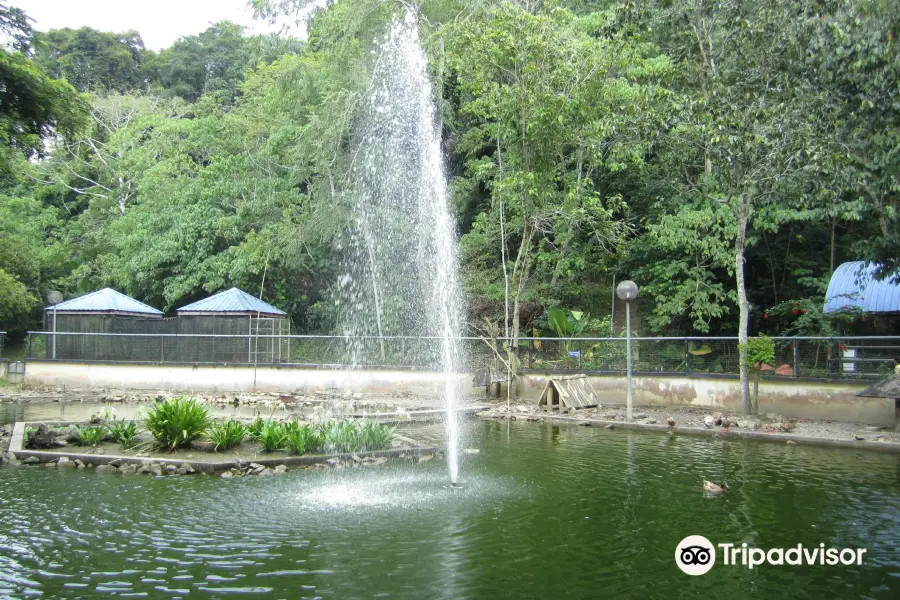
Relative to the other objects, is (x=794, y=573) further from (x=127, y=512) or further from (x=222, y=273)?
(x=222, y=273)

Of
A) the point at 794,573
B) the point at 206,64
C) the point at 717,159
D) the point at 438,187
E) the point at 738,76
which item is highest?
the point at 206,64

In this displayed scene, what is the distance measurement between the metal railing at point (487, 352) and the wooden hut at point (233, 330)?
0.04m

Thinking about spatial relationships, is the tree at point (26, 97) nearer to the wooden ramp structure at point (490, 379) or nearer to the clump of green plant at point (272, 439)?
the clump of green plant at point (272, 439)

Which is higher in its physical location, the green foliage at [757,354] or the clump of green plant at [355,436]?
the green foliage at [757,354]

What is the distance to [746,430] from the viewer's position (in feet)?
45.5

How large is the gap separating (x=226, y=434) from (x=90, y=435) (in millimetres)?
2321

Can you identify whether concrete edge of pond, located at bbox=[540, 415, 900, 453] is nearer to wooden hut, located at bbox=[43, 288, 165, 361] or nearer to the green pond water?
the green pond water

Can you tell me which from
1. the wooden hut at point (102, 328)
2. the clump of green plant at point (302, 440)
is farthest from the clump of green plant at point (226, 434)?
the wooden hut at point (102, 328)

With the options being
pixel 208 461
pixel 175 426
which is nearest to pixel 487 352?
pixel 175 426

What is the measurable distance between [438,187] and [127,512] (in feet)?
24.9

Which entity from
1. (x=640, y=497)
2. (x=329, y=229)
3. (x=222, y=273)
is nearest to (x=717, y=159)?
(x=640, y=497)

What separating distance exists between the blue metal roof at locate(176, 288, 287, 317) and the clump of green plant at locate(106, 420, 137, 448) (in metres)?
15.1

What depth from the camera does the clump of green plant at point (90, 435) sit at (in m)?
11.2

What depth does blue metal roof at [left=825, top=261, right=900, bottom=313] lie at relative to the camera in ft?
66.3
